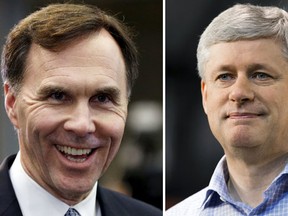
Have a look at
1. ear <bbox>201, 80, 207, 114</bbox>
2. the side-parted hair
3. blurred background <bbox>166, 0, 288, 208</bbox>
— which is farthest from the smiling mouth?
ear <bbox>201, 80, 207, 114</bbox>

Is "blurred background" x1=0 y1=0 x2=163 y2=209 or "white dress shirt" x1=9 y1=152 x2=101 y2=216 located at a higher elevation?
"blurred background" x1=0 y1=0 x2=163 y2=209

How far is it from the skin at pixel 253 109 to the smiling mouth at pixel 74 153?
1.72ft

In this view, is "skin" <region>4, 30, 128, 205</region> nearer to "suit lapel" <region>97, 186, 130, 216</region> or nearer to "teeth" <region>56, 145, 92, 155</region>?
"teeth" <region>56, 145, 92, 155</region>

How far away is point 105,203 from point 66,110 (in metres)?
0.42

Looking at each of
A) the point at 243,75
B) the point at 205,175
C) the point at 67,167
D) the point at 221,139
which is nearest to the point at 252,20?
the point at 243,75

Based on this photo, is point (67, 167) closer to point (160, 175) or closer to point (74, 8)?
point (160, 175)

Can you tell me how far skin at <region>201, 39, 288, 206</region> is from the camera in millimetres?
1980

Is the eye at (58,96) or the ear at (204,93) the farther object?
the ear at (204,93)

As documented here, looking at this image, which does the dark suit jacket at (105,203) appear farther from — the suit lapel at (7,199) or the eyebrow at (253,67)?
the eyebrow at (253,67)

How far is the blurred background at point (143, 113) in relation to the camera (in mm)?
2229

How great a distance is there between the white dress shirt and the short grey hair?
722 mm

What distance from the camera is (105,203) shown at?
2.12 m

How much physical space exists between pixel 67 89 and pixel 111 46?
0.76 feet

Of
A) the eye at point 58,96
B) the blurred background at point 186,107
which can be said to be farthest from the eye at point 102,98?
the blurred background at point 186,107
